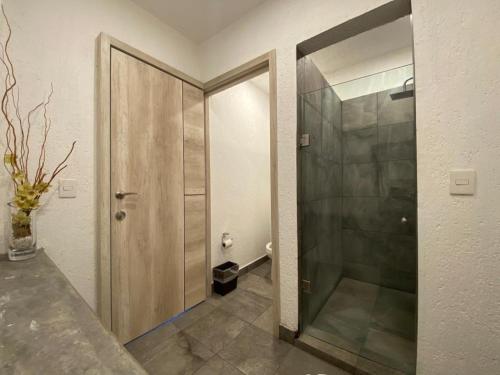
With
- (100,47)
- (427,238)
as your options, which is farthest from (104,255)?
(427,238)

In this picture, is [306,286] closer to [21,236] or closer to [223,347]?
[223,347]

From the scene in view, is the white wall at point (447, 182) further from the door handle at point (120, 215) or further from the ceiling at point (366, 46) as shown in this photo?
the door handle at point (120, 215)

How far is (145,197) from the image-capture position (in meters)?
1.50

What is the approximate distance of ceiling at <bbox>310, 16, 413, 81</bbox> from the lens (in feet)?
5.90

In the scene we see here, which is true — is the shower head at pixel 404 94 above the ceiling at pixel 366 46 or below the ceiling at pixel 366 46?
below

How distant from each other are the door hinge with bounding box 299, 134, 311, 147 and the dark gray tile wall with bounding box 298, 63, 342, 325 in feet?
0.10

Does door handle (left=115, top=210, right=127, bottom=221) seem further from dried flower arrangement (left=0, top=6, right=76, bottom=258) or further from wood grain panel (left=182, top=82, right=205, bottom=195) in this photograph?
wood grain panel (left=182, top=82, right=205, bottom=195)

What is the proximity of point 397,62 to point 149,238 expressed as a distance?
2.86 metres

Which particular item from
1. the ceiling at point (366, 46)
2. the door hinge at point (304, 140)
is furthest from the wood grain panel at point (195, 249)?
the ceiling at point (366, 46)

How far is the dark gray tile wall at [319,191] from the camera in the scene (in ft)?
4.87

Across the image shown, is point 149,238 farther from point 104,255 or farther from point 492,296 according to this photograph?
point 492,296

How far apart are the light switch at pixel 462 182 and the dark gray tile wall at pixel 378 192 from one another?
0.46 metres

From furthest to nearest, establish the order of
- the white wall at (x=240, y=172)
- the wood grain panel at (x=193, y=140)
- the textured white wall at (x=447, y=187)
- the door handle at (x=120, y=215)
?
the white wall at (x=240, y=172), the wood grain panel at (x=193, y=140), the door handle at (x=120, y=215), the textured white wall at (x=447, y=187)

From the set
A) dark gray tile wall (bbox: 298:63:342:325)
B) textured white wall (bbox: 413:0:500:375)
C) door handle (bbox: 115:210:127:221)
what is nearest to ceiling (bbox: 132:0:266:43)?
dark gray tile wall (bbox: 298:63:342:325)
